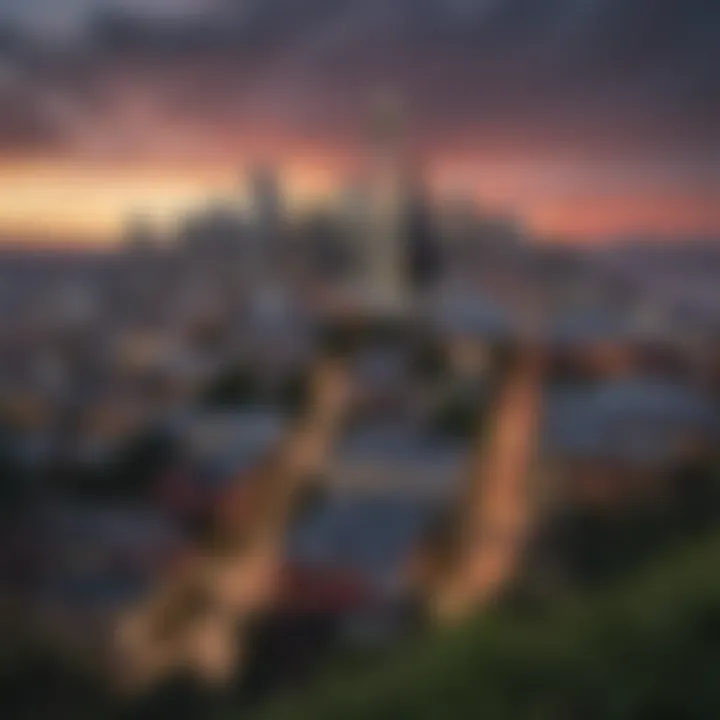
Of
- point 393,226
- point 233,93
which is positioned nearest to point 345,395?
point 393,226

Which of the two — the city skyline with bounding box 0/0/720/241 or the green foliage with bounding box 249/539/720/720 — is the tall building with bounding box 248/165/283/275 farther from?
the green foliage with bounding box 249/539/720/720

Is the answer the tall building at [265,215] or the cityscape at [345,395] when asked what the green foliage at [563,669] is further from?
the tall building at [265,215]

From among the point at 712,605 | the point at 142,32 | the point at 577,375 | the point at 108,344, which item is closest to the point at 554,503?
the point at 577,375

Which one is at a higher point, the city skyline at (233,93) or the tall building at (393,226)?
the city skyline at (233,93)

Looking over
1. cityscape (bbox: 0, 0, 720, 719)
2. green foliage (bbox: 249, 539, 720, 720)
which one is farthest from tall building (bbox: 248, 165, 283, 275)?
green foliage (bbox: 249, 539, 720, 720)

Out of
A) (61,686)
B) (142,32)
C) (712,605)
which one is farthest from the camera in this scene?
(712,605)

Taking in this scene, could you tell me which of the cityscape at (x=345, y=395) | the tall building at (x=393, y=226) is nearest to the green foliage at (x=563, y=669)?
the cityscape at (x=345, y=395)

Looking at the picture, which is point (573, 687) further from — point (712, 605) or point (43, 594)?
point (43, 594)

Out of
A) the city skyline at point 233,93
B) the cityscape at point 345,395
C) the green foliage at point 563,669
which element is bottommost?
the green foliage at point 563,669
